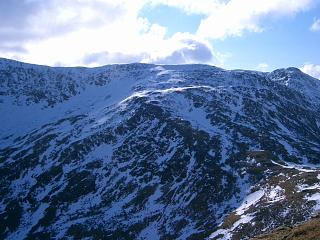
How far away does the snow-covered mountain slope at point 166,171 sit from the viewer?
311ft

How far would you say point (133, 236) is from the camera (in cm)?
9912

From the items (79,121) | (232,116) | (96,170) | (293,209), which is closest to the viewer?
(293,209)

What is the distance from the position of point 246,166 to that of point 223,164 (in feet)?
22.8

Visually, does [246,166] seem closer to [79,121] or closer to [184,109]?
[184,109]

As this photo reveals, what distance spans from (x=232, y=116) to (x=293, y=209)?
82.4m

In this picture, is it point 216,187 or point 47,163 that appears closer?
point 216,187

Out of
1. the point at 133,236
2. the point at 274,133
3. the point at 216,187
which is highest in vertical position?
the point at 274,133

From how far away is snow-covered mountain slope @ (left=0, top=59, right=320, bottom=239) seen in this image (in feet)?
311

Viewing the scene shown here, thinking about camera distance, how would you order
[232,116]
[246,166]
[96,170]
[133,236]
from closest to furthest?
[133,236] < [246,166] < [96,170] < [232,116]

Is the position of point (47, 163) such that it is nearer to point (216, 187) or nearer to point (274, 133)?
point (216, 187)

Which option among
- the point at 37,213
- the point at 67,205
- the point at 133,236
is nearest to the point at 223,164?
the point at 133,236

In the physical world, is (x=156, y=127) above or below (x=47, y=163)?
above

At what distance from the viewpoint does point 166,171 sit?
123000 mm

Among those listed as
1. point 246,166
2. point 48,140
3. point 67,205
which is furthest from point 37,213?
point 246,166
